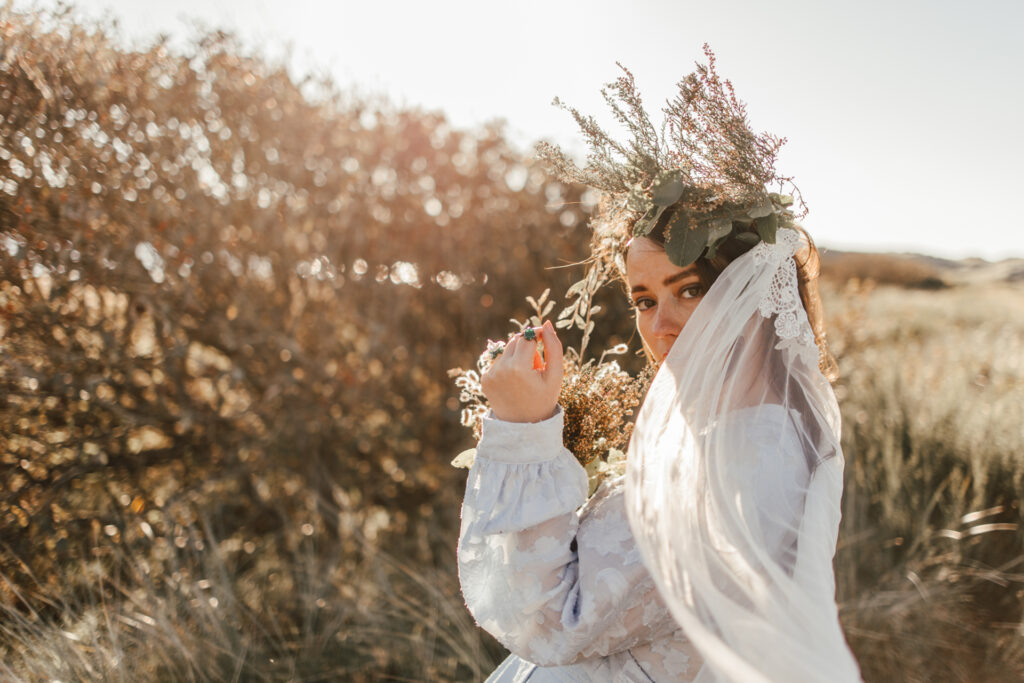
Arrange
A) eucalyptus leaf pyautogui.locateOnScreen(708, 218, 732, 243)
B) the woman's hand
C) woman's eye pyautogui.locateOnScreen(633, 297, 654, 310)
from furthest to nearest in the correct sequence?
1. woman's eye pyautogui.locateOnScreen(633, 297, 654, 310)
2. eucalyptus leaf pyautogui.locateOnScreen(708, 218, 732, 243)
3. the woman's hand

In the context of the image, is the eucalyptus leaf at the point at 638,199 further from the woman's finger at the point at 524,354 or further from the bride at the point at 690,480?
the woman's finger at the point at 524,354

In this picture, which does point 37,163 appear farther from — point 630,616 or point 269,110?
point 630,616

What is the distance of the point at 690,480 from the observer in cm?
139

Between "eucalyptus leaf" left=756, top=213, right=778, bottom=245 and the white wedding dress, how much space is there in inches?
17.1

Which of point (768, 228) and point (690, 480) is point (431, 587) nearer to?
point (690, 480)

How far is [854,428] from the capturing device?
5.15m

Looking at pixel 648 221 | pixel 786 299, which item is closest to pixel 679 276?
pixel 648 221

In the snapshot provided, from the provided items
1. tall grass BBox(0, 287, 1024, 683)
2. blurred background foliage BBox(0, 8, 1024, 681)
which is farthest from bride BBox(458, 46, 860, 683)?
tall grass BBox(0, 287, 1024, 683)

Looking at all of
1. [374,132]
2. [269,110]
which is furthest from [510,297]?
[269,110]

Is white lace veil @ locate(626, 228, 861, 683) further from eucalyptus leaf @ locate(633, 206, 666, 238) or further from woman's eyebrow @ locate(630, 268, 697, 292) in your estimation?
eucalyptus leaf @ locate(633, 206, 666, 238)

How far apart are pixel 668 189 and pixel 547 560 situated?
92cm

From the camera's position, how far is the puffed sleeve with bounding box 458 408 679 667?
138 centimetres

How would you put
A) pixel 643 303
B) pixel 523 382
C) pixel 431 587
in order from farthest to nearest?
pixel 431 587 < pixel 643 303 < pixel 523 382

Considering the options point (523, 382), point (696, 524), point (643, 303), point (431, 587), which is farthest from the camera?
point (431, 587)
